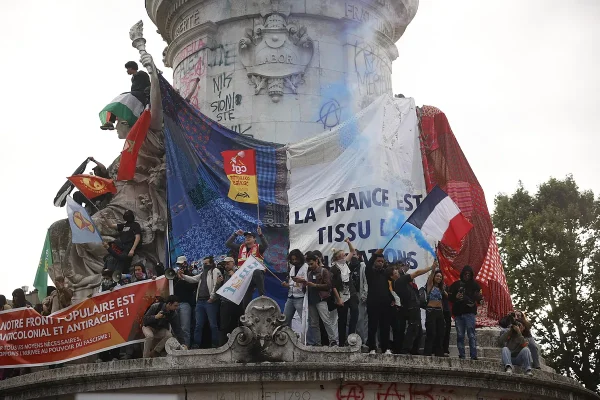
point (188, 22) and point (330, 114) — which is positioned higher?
point (188, 22)

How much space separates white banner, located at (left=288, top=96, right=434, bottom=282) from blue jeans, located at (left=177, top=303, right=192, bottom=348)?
3.29 metres

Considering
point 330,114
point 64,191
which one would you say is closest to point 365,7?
point 330,114

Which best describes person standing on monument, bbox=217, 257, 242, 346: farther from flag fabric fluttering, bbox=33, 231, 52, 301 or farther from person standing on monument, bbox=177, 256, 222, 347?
flag fabric fluttering, bbox=33, 231, 52, 301

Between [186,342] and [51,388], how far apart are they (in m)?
2.39

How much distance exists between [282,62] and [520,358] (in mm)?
8726

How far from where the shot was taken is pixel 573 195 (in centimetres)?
4219

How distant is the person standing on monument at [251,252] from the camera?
63.8 feet

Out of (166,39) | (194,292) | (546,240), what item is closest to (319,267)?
(194,292)

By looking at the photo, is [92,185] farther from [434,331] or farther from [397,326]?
[434,331]

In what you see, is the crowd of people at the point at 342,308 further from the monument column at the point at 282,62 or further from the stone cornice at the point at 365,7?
the stone cornice at the point at 365,7

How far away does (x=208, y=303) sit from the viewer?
767 inches

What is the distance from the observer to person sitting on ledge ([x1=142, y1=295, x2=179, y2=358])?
62.3 ft

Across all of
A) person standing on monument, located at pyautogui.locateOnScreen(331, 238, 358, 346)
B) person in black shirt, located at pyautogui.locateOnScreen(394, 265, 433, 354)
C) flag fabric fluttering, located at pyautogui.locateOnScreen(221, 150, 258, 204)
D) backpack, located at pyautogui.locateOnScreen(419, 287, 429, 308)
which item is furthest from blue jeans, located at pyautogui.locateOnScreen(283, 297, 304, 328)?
flag fabric fluttering, located at pyautogui.locateOnScreen(221, 150, 258, 204)

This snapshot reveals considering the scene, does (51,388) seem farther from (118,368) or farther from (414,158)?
(414,158)
